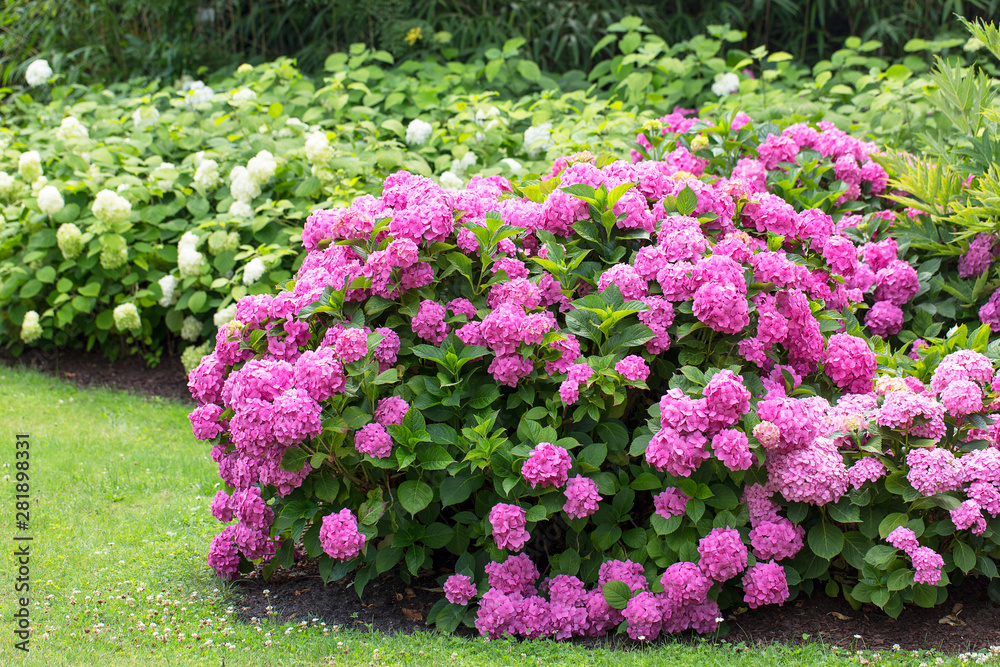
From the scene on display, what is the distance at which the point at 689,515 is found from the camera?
8.68 ft

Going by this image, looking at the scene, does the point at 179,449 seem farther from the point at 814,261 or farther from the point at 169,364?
the point at 814,261

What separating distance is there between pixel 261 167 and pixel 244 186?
0.16 meters

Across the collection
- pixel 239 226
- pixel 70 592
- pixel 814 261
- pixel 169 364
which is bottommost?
pixel 169 364

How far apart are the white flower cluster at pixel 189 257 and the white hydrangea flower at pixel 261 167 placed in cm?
49

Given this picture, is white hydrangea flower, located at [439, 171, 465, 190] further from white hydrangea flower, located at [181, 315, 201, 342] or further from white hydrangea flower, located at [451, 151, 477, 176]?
white hydrangea flower, located at [181, 315, 201, 342]

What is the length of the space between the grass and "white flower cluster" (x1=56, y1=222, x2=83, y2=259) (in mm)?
1085

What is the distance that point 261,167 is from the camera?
4.99 meters

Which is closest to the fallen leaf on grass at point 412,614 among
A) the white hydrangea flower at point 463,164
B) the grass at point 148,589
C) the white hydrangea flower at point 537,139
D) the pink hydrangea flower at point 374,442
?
the grass at point 148,589

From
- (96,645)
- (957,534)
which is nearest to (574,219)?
(957,534)

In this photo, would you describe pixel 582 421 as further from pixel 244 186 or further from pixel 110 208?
pixel 110 208

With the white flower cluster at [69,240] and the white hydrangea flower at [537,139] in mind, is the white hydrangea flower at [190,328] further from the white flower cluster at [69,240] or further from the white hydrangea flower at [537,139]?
the white hydrangea flower at [537,139]

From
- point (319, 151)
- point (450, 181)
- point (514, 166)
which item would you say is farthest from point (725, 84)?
point (319, 151)

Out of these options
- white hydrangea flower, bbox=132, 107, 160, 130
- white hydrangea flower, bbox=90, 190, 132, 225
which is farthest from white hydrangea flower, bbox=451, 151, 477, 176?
white hydrangea flower, bbox=132, 107, 160, 130

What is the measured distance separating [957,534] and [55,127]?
22.2 ft
